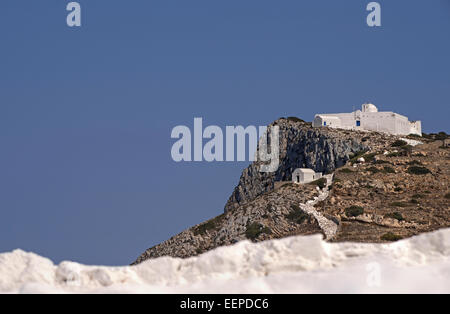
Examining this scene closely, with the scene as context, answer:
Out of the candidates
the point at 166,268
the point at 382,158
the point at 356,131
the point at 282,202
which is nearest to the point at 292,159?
the point at 356,131

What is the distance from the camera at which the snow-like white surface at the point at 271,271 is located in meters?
19.6

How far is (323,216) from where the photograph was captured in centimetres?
7369

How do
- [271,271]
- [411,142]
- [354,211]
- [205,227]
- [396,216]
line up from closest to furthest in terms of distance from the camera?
[271,271] → [396,216] → [354,211] → [205,227] → [411,142]

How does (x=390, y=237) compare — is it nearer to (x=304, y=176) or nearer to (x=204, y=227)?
(x=204, y=227)

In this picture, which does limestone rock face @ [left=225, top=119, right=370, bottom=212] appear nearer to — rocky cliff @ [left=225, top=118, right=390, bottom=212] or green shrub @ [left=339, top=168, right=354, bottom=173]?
rocky cliff @ [left=225, top=118, right=390, bottom=212]

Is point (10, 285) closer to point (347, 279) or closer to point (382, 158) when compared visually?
point (347, 279)

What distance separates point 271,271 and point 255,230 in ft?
197

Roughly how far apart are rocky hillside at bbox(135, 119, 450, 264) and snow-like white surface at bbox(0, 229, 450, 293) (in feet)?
134

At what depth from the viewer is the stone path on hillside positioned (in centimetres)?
6729

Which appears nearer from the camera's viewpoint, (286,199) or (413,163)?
(286,199)

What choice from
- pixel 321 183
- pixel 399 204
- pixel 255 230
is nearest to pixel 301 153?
pixel 321 183

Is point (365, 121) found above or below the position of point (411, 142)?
above
